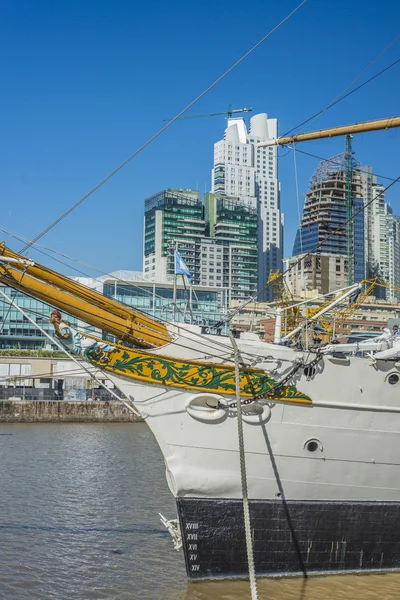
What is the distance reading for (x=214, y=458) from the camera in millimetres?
14031

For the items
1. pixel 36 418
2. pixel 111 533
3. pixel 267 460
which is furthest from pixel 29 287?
pixel 36 418

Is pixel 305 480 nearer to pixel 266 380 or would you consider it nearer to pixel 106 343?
pixel 266 380

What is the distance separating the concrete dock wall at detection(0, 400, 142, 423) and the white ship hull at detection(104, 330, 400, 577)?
41.3m

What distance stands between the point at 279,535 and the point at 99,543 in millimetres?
5161

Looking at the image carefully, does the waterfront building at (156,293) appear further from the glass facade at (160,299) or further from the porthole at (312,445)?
the porthole at (312,445)

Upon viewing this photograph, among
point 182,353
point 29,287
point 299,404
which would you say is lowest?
point 299,404

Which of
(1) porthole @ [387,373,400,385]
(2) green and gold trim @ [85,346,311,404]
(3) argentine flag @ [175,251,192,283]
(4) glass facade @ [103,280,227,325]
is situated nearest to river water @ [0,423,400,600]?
(2) green and gold trim @ [85,346,311,404]

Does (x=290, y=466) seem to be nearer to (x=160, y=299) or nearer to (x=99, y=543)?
(x=99, y=543)

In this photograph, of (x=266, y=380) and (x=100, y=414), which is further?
(x=100, y=414)

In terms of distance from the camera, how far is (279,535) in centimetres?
1431

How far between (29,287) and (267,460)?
5.12 m

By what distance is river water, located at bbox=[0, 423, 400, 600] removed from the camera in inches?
551

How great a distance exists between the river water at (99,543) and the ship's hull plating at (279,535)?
10.8 inches

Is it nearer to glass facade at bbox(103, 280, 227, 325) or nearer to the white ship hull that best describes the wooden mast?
the white ship hull
